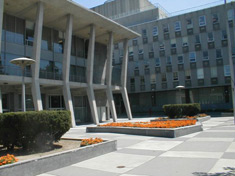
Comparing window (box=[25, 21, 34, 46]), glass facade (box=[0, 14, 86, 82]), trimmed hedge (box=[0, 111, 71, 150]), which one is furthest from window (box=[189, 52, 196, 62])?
trimmed hedge (box=[0, 111, 71, 150])

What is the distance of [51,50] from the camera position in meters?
29.4

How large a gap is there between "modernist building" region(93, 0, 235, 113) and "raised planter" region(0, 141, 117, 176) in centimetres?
3523

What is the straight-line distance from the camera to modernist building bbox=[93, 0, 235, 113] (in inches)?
1625

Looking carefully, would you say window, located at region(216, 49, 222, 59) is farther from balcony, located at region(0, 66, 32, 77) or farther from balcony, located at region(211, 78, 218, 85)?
balcony, located at region(0, 66, 32, 77)

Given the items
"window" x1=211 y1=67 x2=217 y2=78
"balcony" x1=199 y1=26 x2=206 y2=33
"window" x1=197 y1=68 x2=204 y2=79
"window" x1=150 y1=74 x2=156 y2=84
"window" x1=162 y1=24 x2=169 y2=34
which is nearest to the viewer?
"window" x1=211 y1=67 x2=217 y2=78

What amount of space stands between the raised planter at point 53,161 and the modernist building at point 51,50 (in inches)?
566

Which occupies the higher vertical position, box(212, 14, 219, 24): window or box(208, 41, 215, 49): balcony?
box(212, 14, 219, 24): window

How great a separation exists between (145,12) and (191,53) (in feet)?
46.0

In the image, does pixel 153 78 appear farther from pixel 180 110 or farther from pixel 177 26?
pixel 180 110

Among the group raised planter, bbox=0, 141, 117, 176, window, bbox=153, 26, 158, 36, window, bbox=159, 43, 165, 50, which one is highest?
window, bbox=153, 26, 158, 36

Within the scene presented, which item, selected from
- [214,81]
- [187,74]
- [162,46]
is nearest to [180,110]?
[214,81]

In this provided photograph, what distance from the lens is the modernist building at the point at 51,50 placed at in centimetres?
2377

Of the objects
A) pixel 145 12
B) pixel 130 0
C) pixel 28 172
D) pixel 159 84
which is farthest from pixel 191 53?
pixel 28 172

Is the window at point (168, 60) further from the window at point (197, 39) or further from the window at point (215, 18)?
the window at point (215, 18)
